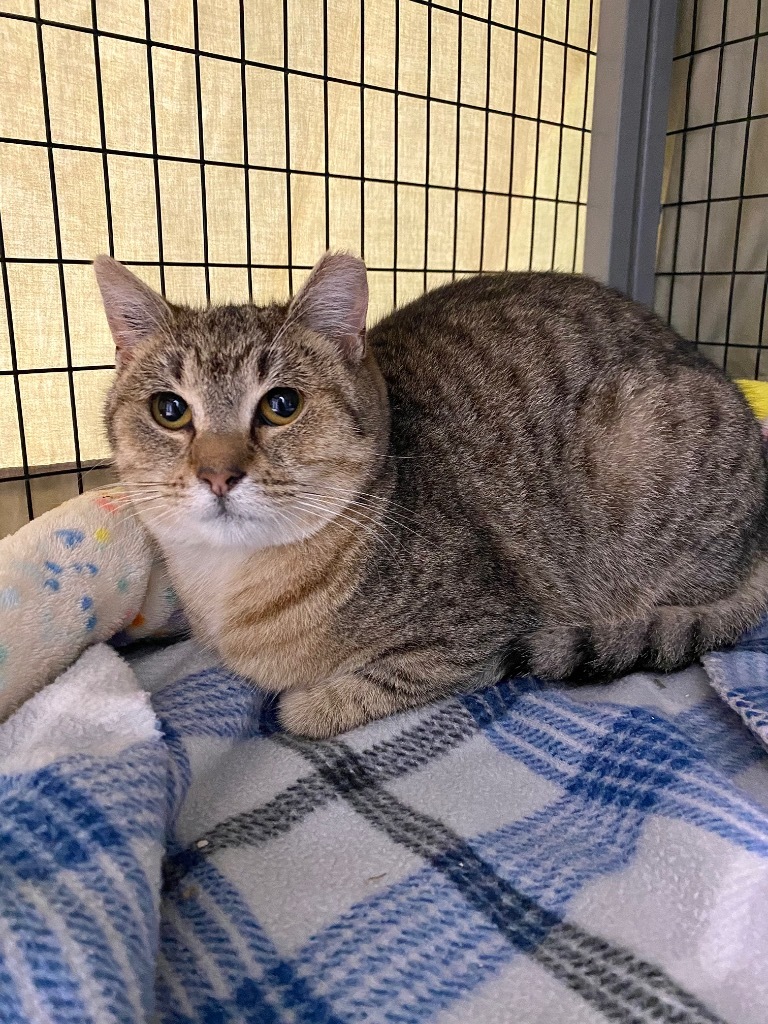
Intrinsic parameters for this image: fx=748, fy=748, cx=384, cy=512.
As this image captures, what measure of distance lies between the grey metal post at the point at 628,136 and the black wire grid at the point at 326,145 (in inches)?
3.0

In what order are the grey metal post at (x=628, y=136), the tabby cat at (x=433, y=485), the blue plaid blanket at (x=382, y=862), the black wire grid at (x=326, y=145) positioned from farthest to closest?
the grey metal post at (x=628, y=136)
the black wire grid at (x=326, y=145)
the tabby cat at (x=433, y=485)
the blue plaid blanket at (x=382, y=862)

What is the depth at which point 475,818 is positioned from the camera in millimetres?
1058

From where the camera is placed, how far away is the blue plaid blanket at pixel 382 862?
2.51ft

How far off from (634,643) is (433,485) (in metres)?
0.49

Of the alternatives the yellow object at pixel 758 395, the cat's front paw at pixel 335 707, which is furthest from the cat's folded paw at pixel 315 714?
the yellow object at pixel 758 395

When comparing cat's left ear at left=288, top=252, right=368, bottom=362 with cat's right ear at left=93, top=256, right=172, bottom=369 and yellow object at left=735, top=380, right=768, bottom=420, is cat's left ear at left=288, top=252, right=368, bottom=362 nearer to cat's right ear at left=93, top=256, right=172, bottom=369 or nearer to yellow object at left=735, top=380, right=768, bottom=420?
cat's right ear at left=93, top=256, right=172, bottom=369

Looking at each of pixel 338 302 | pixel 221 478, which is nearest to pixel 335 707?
pixel 221 478

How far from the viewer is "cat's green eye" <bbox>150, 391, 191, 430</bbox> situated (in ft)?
4.17

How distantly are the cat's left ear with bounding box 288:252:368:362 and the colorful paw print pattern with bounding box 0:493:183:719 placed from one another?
502 millimetres

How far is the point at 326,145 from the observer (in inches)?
79.0

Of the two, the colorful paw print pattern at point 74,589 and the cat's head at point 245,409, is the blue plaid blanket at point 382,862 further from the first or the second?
the cat's head at point 245,409

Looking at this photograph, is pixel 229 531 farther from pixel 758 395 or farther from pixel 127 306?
pixel 758 395

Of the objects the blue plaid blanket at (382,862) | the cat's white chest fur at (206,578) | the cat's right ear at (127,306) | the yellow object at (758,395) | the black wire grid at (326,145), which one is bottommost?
the blue plaid blanket at (382,862)

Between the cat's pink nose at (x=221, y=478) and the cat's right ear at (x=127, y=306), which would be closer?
the cat's pink nose at (x=221, y=478)
